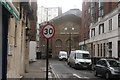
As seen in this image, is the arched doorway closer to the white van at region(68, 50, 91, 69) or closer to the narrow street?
the white van at region(68, 50, 91, 69)

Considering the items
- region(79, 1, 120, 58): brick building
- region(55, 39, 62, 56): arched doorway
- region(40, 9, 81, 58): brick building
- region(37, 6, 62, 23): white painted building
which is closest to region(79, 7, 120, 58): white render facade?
region(79, 1, 120, 58): brick building

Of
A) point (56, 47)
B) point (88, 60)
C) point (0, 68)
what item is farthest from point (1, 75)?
point (56, 47)

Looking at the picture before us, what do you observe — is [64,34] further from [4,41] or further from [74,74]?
[4,41]

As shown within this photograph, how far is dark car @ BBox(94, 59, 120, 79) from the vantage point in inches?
637

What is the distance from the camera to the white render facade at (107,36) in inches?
1277

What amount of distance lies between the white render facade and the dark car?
13507mm

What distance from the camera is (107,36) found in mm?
37344

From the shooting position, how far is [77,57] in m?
29.3

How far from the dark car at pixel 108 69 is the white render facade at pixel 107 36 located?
13507mm

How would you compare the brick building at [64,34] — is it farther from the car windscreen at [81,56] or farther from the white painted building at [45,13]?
the car windscreen at [81,56]

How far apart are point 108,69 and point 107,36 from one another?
20954 mm

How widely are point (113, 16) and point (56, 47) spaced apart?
45776mm

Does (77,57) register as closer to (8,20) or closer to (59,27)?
(8,20)

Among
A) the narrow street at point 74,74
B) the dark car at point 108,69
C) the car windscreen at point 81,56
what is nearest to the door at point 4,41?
the dark car at point 108,69
